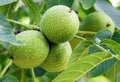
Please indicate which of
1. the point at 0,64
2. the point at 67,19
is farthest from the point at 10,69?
the point at 67,19

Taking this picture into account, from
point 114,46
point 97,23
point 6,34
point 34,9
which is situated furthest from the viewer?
point 97,23

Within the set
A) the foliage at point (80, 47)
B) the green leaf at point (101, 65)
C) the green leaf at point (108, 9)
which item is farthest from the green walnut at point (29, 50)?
the green leaf at point (108, 9)

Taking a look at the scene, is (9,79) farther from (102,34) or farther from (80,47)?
(102,34)

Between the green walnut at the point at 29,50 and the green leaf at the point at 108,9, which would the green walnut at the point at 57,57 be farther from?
the green leaf at the point at 108,9

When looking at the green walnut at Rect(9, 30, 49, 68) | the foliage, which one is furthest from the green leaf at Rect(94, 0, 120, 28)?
the green walnut at Rect(9, 30, 49, 68)

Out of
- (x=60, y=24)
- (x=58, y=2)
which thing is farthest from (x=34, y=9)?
(x=60, y=24)

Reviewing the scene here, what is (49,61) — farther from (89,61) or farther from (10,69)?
(10,69)
